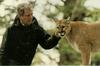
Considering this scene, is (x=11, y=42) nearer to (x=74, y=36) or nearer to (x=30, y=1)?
(x=74, y=36)

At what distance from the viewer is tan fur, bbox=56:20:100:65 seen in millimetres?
3301

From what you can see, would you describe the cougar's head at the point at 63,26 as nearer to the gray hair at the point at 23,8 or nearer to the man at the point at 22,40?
the man at the point at 22,40

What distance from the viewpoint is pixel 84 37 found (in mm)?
3354

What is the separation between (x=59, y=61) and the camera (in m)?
4.20

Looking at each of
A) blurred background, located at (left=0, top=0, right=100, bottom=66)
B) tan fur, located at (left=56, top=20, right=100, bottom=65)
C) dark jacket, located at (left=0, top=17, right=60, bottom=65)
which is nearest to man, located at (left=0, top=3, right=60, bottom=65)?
dark jacket, located at (left=0, top=17, right=60, bottom=65)

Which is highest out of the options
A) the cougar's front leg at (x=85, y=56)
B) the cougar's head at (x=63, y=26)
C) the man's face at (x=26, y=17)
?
the man's face at (x=26, y=17)

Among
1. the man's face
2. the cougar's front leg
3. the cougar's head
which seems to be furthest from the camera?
the cougar's front leg

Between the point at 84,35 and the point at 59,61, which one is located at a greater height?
the point at 84,35

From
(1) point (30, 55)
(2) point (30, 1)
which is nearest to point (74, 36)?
(1) point (30, 55)

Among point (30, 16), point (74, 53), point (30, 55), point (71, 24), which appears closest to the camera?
point (30, 16)

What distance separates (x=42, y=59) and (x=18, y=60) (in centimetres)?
138

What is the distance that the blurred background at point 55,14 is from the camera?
4.07 meters

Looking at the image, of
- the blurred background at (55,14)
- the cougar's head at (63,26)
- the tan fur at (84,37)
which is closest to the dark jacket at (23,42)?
the cougar's head at (63,26)

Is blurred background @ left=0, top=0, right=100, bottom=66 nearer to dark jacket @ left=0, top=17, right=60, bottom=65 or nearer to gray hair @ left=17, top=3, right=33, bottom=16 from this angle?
dark jacket @ left=0, top=17, right=60, bottom=65
